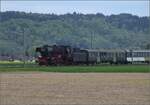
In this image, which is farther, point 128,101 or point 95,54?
point 95,54

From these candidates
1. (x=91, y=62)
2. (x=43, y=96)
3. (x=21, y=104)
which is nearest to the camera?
(x=21, y=104)

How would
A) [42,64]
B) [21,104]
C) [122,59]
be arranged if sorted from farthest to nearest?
[122,59] < [42,64] < [21,104]

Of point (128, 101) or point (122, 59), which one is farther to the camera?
point (122, 59)

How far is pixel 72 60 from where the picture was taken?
86.4m

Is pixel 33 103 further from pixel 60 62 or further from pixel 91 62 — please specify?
pixel 91 62

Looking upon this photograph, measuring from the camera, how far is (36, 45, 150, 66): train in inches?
3332

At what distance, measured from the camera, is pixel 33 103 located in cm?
2070

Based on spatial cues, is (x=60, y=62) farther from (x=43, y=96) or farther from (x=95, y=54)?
(x=43, y=96)

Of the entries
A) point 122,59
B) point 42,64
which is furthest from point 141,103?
point 122,59

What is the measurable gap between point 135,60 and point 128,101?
278 ft

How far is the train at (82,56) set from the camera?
278 feet

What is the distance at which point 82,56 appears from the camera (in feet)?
294

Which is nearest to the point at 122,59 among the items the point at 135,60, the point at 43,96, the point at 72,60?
the point at 135,60

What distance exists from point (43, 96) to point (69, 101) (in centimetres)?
266
